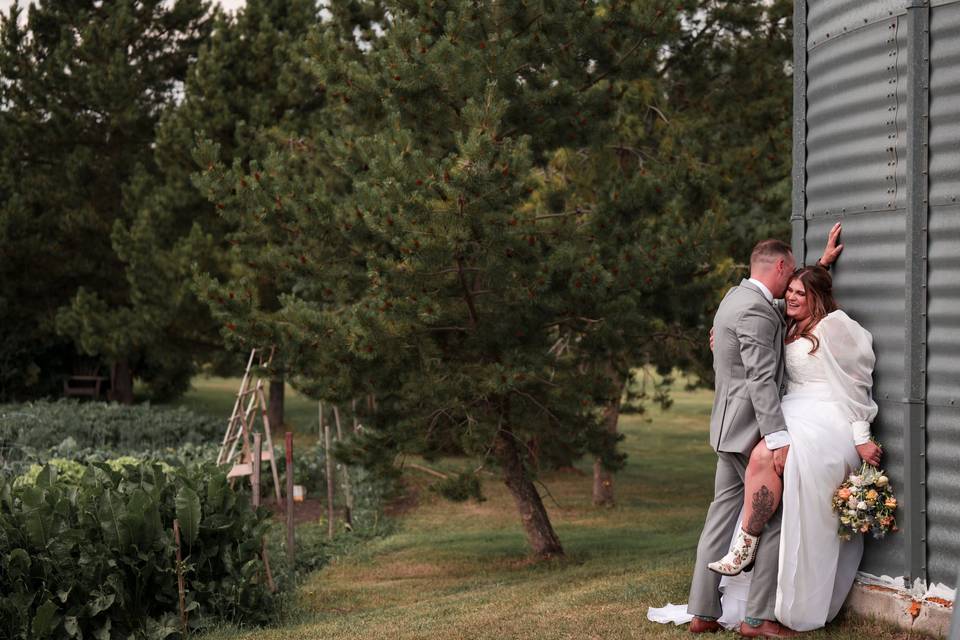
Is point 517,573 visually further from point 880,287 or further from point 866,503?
point 880,287

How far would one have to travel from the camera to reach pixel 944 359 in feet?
17.7

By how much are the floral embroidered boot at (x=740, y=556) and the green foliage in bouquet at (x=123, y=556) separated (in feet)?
12.8

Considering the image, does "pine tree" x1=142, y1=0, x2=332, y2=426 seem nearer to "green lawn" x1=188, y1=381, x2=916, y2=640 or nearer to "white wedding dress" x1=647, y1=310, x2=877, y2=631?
"green lawn" x1=188, y1=381, x2=916, y2=640

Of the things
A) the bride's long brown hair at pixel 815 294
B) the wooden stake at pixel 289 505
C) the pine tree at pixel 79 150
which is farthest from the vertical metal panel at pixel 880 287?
the pine tree at pixel 79 150

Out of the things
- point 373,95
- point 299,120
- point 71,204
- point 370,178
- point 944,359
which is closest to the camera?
point 944,359

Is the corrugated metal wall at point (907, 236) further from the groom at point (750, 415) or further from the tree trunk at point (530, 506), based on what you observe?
the tree trunk at point (530, 506)

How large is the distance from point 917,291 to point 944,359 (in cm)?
34

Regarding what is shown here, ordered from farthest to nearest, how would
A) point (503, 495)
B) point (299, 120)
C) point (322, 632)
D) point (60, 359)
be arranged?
point (60, 359) < point (299, 120) < point (503, 495) < point (322, 632)

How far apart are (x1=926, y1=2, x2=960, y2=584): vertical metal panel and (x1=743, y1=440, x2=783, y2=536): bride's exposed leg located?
707 millimetres

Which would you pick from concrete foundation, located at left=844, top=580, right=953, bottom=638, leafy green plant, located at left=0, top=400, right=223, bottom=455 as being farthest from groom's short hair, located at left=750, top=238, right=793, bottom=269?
leafy green plant, located at left=0, top=400, right=223, bottom=455

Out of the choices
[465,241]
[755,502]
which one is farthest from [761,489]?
[465,241]

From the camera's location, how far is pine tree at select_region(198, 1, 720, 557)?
9.97m

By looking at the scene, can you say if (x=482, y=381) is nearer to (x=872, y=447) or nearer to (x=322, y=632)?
(x=322, y=632)

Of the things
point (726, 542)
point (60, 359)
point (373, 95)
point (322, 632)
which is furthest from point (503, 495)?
point (60, 359)
